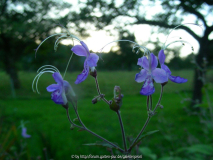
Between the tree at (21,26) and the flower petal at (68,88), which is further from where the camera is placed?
the tree at (21,26)

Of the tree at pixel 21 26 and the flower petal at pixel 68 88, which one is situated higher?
the tree at pixel 21 26

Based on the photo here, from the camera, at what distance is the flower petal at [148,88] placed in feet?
2.06

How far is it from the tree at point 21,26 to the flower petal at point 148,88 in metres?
8.67

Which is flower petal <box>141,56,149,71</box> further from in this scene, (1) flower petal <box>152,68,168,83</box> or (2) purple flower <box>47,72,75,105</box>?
(2) purple flower <box>47,72,75,105</box>

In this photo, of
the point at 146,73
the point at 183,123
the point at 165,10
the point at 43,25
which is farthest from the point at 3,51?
the point at 146,73

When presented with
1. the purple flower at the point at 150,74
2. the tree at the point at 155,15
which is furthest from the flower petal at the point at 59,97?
the tree at the point at 155,15

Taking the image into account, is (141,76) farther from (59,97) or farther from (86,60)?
(59,97)

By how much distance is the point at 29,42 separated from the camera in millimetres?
11406

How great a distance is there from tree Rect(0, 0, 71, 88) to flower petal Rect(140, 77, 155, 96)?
341 inches

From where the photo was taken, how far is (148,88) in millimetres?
644

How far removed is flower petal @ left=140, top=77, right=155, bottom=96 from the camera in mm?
626

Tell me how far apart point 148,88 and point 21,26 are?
1028 centimetres

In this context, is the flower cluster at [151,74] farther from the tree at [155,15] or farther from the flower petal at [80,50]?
the tree at [155,15]

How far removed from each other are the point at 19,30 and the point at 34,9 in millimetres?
1446
